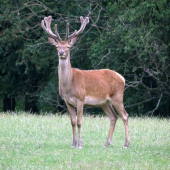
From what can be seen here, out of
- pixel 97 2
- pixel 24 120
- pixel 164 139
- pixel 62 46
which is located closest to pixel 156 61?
pixel 97 2

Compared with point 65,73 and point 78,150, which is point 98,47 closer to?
point 65,73

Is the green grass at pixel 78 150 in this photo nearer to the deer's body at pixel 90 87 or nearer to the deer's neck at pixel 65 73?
the deer's body at pixel 90 87

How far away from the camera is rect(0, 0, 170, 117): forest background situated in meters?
18.8

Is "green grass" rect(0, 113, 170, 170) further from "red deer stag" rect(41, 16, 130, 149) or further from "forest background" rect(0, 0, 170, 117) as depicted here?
"forest background" rect(0, 0, 170, 117)

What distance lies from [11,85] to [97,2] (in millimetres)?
7470

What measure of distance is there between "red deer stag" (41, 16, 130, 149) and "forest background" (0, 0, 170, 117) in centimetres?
795

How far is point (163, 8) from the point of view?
18.4m

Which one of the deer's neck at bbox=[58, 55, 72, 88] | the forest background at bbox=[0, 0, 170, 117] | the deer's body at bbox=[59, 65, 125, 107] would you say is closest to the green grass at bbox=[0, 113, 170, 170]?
the deer's body at bbox=[59, 65, 125, 107]

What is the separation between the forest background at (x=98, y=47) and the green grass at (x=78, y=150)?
6667 millimetres

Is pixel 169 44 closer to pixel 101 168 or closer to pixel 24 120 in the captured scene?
Result: pixel 24 120

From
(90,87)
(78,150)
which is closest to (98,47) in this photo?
(90,87)

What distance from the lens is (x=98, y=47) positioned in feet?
67.1

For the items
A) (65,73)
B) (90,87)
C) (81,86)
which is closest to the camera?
(65,73)

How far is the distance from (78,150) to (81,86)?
1.40m
